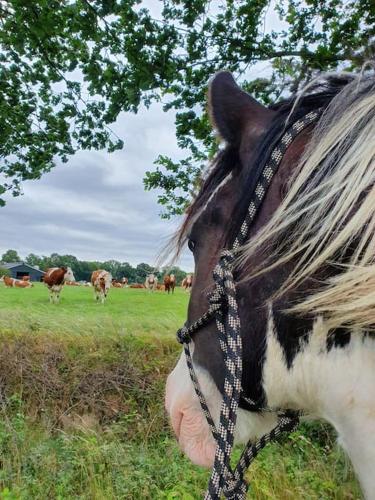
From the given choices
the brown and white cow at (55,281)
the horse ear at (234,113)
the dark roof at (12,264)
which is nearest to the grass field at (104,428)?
the horse ear at (234,113)

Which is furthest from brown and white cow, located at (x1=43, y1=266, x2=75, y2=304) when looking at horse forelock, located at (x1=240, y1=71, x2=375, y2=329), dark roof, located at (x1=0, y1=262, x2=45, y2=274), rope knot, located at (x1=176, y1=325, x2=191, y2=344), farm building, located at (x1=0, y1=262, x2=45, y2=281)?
dark roof, located at (x1=0, y1=262, x2=45, y2=274)

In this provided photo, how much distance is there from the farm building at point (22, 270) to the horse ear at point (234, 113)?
196 ft

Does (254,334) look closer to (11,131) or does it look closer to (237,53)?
(237,53)

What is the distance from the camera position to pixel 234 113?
1.06 metres

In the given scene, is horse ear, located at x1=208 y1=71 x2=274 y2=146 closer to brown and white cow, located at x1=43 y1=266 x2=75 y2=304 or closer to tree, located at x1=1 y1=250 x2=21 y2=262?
brown and white cow, located at x1=43 y1=266 x2=75 y2=304

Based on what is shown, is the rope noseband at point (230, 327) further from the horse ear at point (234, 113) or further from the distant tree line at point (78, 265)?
the distant tree line at point (78, 265)

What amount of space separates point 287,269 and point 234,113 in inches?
17.2

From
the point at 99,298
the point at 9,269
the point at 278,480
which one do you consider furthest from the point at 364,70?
the point at 9,269

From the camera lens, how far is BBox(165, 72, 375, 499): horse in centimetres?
80

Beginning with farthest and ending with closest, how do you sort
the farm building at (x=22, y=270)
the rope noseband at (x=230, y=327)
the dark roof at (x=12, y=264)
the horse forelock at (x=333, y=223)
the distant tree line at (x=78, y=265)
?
1. the dark roof at (x=12, y=264)
2. the farm building at (x=22, y=270)
3. the distant tree line at (x=78, y=265)
4. the rope noseband at (x=230, y=327)
5. the horse forelock at (x=333, y=223)

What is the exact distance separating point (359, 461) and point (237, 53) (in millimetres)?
5464

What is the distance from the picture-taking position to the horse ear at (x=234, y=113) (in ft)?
3.47

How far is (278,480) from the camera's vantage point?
11.1ft

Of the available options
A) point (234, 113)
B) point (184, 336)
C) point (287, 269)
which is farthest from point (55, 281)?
point (287, 269)
